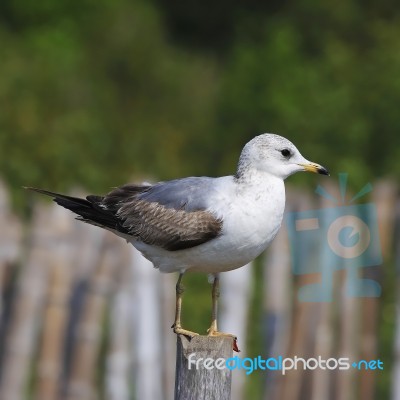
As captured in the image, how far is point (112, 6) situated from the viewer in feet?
57.2

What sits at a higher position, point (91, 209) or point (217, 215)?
point (91, 209)

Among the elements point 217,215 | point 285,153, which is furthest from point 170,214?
point 285,153

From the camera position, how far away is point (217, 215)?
4.33 meters

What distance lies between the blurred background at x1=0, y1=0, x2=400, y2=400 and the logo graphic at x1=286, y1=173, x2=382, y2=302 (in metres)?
0.05

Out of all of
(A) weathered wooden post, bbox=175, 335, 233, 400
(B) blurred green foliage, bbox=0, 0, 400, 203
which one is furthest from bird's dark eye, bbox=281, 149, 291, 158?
(B) blurred green foliage, bbox=0, 0, 400, 203

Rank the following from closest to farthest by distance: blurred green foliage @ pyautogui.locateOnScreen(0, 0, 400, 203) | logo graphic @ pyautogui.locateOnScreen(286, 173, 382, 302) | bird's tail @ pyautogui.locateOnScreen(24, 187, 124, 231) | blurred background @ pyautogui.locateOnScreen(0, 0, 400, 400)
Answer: bird's tail @ pyautogui.locateOnScreen(24, 187, 124, 231)
logo graphic @ pyautogui.locateOnScreen(286, 173, 382, 302)
blurred background @ pyautogui.locateOnScreen(0, 0, 400, 400)
blurred green foliage @ pyautogui.locateOnScreen(0, 0, 400, 203)

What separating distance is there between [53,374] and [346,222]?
1803mm

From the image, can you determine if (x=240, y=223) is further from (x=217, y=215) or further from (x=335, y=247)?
(x=335, y=247)

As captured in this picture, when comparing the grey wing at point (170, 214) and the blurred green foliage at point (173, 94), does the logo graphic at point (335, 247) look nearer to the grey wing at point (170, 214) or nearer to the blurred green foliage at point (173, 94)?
the grey wing at point (170, 214)

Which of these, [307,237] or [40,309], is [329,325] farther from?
[40,309]

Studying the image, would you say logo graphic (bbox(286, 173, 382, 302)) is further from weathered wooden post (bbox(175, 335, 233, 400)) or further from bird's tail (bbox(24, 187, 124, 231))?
weathered wooden post (bbox(175, 335, 233, 400))

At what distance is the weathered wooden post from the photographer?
4.18 m

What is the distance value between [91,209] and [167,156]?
7500 millimetres

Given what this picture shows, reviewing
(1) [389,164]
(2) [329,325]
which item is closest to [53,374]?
(2) [329,325]
